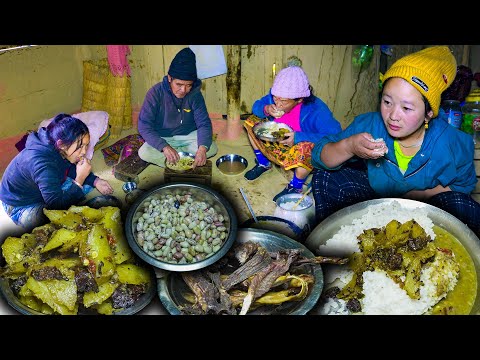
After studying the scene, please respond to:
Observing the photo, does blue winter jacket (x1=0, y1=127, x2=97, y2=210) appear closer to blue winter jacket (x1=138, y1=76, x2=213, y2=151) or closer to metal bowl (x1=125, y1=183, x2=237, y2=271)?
metal bowl (x1=125, y1=183, x2=237, y2=271)

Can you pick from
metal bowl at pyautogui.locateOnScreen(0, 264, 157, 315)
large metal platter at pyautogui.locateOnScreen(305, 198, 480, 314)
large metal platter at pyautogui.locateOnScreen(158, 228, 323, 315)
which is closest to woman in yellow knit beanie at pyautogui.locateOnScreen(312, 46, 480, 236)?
large metal platter at pyautogui.locateOnScreen(305, 198, 480, 314)

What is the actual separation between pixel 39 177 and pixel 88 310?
0.81m

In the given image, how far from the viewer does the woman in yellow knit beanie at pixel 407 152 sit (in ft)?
8.49

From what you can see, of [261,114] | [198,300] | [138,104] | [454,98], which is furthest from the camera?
[454,98]

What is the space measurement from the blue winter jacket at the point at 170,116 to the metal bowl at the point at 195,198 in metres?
0.52

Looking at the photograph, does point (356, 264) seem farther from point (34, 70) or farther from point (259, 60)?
point (34, 70)

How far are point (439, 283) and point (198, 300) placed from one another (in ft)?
4.06

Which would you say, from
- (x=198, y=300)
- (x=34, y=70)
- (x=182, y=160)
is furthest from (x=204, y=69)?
(x=198, y=300)

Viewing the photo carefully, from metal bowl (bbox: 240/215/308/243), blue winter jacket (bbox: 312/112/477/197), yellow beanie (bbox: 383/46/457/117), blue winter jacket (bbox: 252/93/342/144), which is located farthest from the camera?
blue winter jacket (bbox: 252/93/342/144)

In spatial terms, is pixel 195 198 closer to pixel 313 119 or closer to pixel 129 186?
pixel 129 186

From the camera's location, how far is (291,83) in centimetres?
306

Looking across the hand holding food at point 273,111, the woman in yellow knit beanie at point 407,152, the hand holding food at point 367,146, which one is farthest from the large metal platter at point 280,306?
the hand holding food at point 273,111

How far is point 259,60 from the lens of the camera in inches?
124

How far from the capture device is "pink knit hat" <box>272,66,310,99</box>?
306 centimetres
